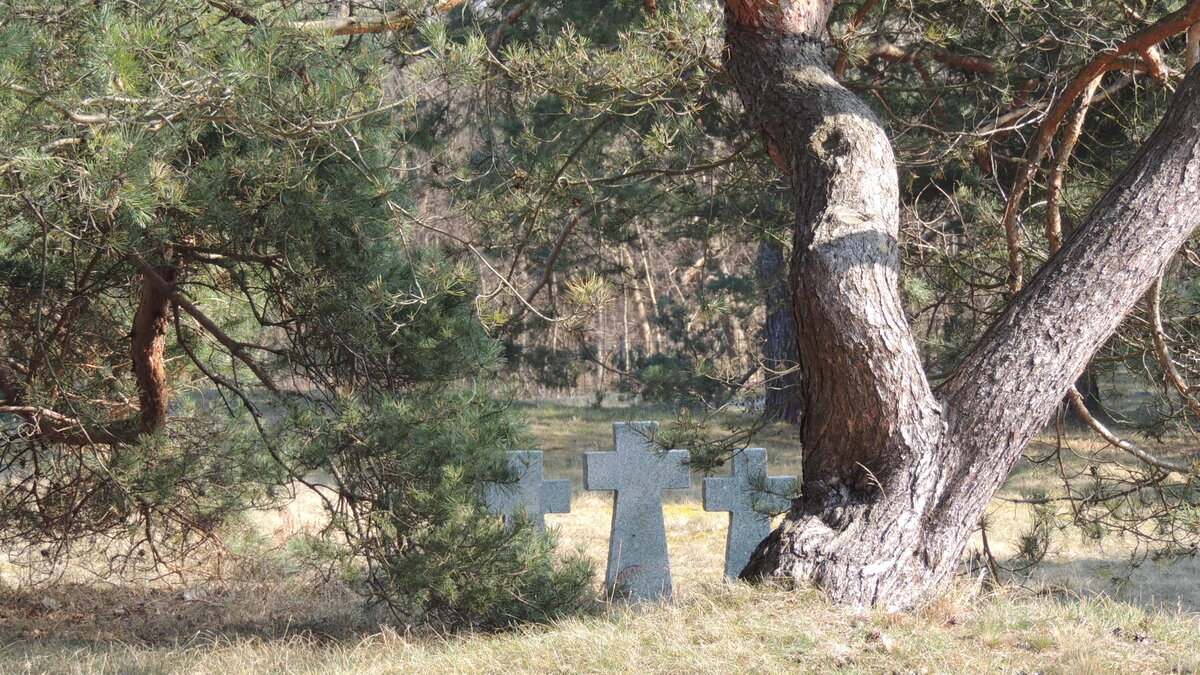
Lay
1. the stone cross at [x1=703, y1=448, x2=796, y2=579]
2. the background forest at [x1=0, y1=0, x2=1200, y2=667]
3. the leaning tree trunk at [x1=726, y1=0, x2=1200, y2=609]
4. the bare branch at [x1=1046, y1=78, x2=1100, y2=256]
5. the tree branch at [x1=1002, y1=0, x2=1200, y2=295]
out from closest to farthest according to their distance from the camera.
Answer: the background forest at [x1=0, y1=0, x2=1200, y2=667]
the leaning tree trunk at [x1=726, y1=0, x2=1200, y2=609]
the tree branch at [x1=1002, y1=0, x2=1200, y2=295]
the bare branch at [x1=1046, y1=78, x2=1100, y2=256]
the stone cross at [x1=703, y1=448, x2=796, y2=579]

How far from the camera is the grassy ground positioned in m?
3.45

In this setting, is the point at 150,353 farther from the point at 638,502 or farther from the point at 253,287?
the point at 638,502

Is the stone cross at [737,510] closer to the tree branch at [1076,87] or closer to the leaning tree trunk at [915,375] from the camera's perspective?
the tree branch at [1076,87]

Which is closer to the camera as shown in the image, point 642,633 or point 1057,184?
point 642,633

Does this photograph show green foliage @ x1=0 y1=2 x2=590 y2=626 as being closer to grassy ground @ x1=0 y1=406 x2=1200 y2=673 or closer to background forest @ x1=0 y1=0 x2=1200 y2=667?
background forest @ x1=0 y1=0 x2=1200 y2=667

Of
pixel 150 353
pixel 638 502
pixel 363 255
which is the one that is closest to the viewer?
pixel 363 255

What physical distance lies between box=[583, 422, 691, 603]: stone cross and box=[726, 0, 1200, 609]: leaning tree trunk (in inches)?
119

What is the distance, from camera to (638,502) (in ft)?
23.6

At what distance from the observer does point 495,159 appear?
5879 millimetres

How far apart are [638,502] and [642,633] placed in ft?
11.2

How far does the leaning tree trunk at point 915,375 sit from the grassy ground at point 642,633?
226mm

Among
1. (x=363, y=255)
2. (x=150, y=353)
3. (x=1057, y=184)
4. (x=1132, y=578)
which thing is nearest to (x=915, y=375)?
(x=1057, y=184)

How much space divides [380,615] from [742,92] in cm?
408

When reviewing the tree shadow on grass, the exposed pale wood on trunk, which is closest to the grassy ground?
the tree shadow on grass
